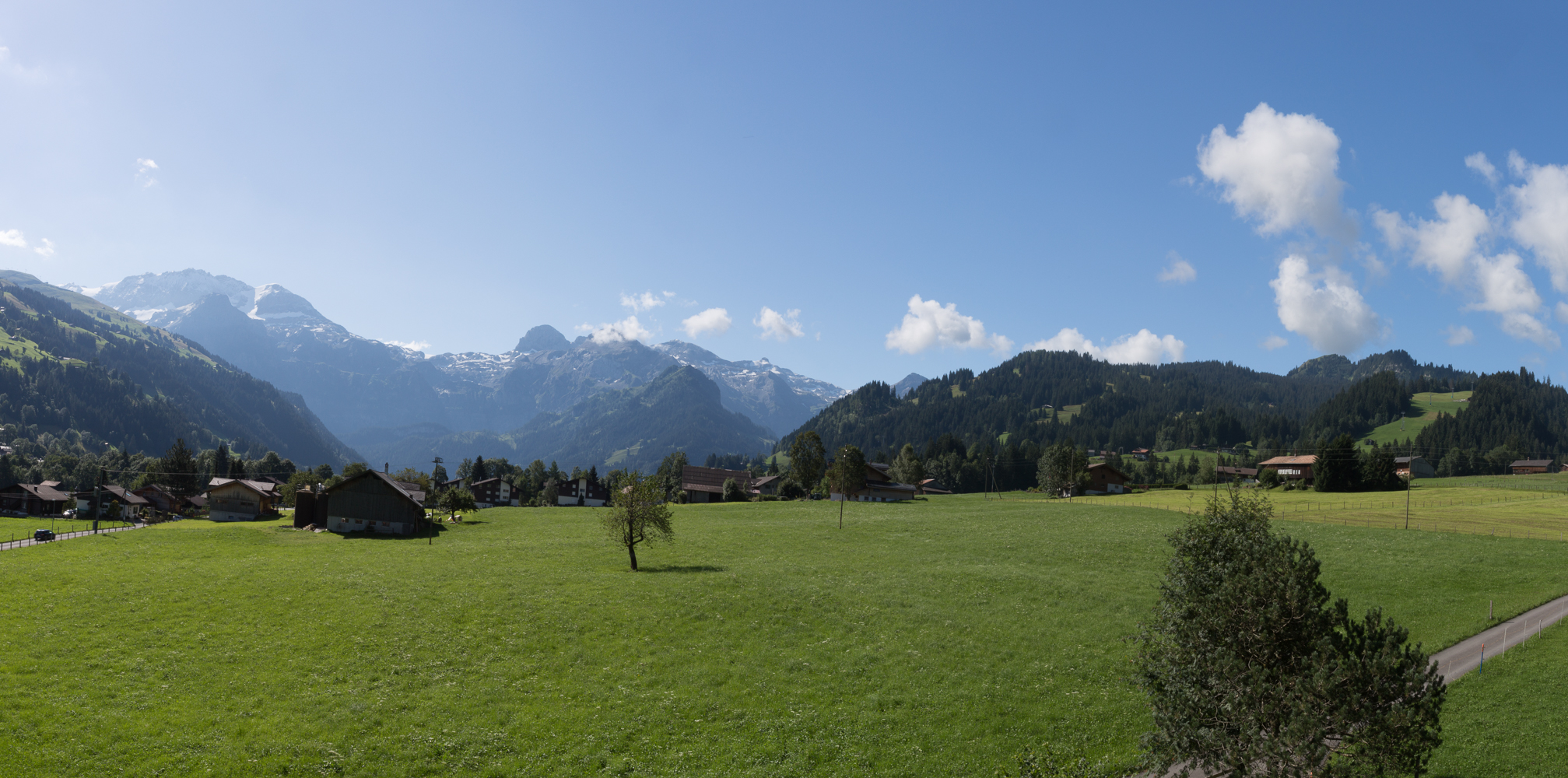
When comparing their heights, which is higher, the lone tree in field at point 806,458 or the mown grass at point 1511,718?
the lone tree in field at point 806,458

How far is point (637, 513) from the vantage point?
57.9 meters

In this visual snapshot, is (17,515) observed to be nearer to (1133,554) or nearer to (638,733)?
(638,733)

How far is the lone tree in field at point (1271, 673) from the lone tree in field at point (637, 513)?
4251cm

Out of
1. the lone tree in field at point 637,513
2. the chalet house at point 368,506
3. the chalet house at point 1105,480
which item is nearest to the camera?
the lone tree in field at point 637,513

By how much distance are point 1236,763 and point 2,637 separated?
50776mm

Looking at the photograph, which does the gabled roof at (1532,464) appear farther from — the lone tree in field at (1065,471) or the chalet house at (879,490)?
the chalet house at (879,490)

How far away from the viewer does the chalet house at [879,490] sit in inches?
5300

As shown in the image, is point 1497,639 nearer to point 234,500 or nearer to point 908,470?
point 908,470

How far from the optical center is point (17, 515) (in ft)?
399

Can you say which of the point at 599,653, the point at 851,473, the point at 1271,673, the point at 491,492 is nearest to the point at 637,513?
the point at 599,653

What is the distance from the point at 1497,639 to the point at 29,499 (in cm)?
19956

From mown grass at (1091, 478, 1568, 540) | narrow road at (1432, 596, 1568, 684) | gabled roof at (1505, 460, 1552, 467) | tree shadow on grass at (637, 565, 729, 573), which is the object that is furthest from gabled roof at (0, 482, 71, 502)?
gabled roof at (1505, 460, 1552, 467)

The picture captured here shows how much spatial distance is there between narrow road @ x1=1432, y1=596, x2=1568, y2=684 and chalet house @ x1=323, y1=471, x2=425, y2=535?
93702 millimetres

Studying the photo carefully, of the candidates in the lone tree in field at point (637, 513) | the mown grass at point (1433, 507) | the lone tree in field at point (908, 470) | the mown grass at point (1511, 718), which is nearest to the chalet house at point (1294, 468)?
the mown grass at point (1433, 507)
